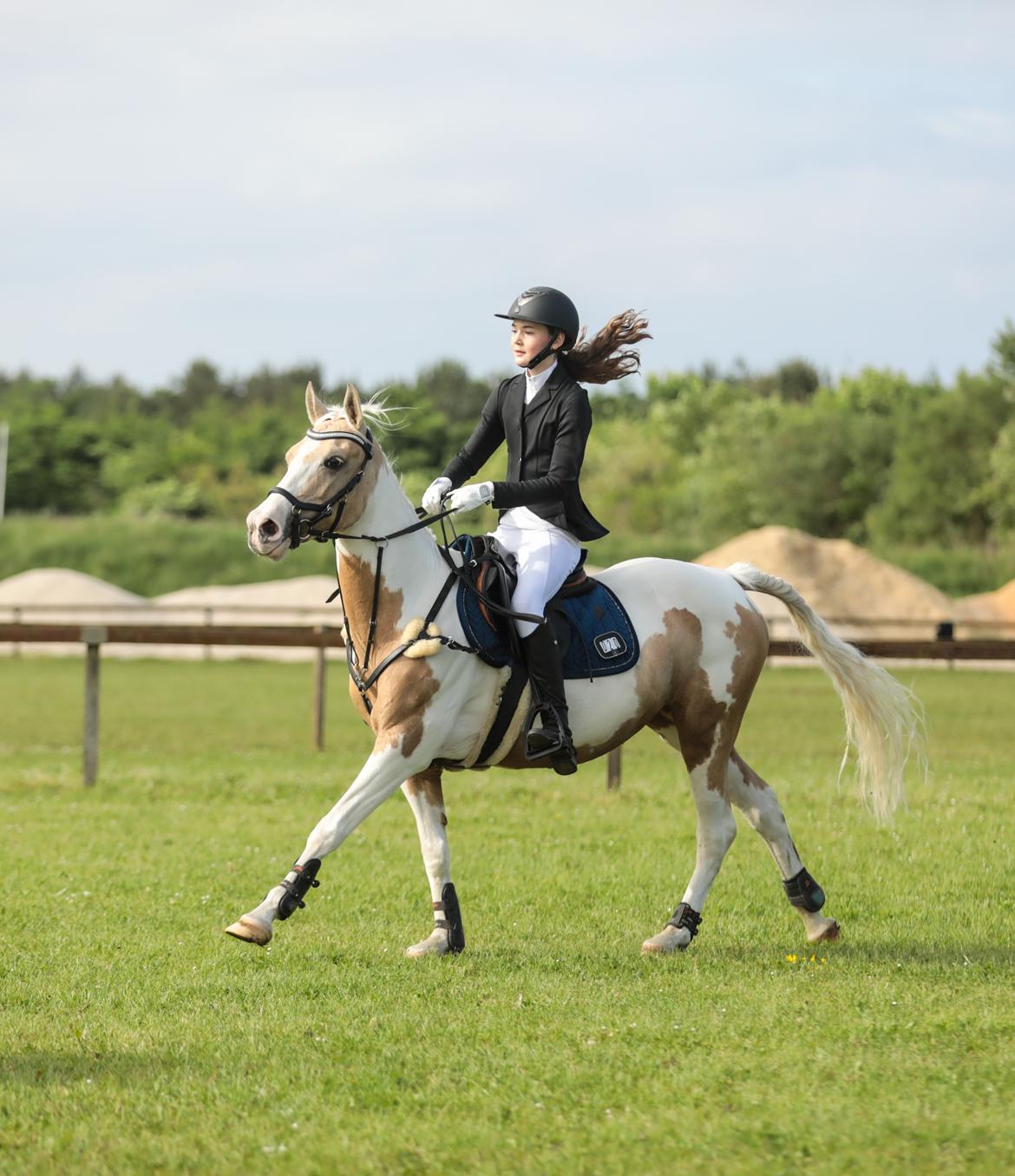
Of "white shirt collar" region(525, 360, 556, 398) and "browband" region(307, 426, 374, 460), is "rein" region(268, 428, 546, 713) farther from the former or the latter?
"white shirt collar" region(525, 360, 556, 398)

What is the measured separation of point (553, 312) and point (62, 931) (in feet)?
13.0

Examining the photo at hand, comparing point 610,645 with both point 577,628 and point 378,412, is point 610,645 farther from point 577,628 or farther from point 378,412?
point 378,412

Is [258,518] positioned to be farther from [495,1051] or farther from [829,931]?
[829,931]

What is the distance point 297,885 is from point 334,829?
28 centimetres

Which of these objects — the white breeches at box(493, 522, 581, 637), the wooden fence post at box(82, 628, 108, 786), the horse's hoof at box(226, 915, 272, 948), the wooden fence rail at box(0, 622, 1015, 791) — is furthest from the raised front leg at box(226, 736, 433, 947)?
the wooden fence post at box(82, 628, 108, 786)

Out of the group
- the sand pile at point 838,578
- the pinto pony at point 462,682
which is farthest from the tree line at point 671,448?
the pinto pony at point 462,682

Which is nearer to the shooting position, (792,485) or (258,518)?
(258,518)

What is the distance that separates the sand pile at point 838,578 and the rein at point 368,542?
3423 centimetres

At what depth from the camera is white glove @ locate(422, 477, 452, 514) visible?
6.73 m

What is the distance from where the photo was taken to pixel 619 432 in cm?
9144

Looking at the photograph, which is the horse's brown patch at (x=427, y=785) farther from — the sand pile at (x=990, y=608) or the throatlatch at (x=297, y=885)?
the sand pile at (x=990, y=608)

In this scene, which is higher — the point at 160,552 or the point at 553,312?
the point at 553,312

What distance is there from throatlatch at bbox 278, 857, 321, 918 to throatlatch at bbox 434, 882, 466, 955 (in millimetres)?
861

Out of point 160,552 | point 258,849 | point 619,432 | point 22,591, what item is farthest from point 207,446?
point 258,849
